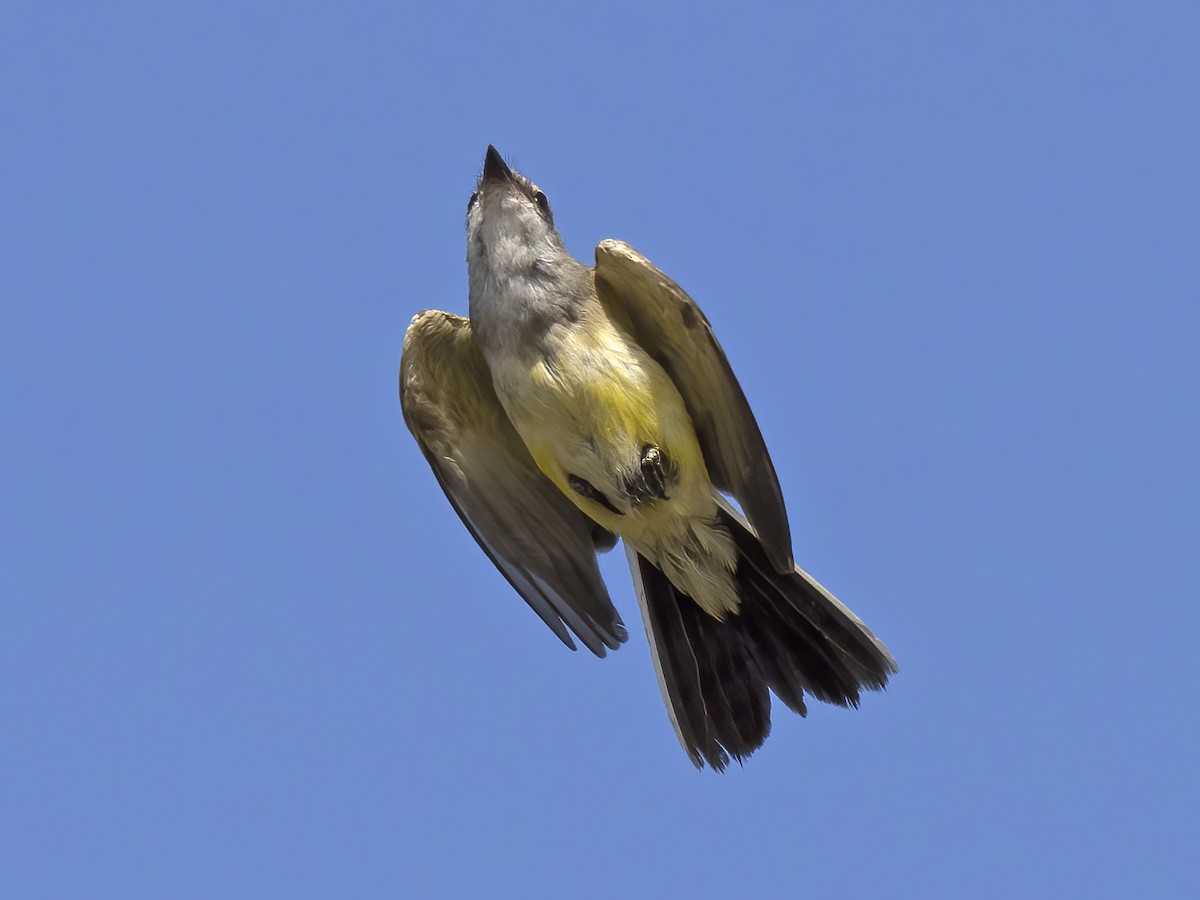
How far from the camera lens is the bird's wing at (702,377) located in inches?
416

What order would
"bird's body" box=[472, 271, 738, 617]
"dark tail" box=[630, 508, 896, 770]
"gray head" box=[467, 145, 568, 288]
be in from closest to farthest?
"bird's body" box=[472, 271, 738, 617] → "dark tail" box=[630, 508, 896, 770] → "gray head" box=[467, 145, 568, 288]

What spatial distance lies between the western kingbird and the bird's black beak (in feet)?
0.04

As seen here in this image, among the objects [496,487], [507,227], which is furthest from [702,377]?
[496,487]

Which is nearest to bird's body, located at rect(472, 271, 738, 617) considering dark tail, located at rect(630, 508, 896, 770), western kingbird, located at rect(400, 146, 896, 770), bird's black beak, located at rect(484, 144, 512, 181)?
western kingbird, located at rect(400, 146, 896, 770)

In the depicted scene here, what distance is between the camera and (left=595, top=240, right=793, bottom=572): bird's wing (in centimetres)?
1056

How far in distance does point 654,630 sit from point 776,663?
28.6 inches

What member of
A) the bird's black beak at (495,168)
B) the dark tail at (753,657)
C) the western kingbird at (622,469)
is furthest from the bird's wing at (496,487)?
→ the bird's black beak at (495,168)

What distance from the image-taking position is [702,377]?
10734 mm

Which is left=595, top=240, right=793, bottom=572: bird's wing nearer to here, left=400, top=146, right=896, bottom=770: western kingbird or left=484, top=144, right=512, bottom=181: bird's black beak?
left=400, top=146, right=896, bottom=770: western kingbird

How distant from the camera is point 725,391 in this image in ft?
35.0

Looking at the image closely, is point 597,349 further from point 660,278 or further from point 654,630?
point 654,630

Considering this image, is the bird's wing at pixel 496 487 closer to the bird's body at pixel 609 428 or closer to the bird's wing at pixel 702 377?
the bird's body at pixel 609 428

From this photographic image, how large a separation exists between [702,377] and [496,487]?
1.59 metres

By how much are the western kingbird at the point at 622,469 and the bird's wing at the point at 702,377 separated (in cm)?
1
